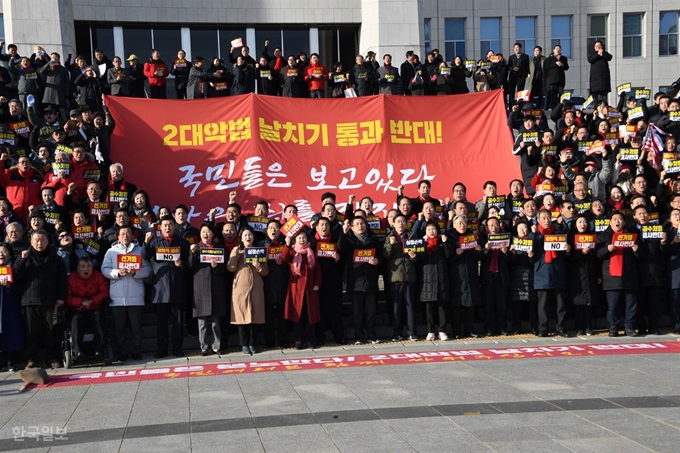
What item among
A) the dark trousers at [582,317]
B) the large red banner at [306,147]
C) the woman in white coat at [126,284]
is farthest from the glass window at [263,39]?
the dark trousers at [582,317]

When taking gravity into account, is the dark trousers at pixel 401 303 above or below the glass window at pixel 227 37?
below

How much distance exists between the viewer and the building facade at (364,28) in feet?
72.3

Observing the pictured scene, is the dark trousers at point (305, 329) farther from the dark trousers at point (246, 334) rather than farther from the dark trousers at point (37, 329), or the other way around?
the dark trousers at point (37, 329)

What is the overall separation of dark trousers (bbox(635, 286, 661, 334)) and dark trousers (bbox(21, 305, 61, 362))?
8078 mm

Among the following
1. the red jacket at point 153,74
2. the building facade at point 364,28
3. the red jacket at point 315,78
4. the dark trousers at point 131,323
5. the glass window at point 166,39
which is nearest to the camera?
the dark trousers at point 131,323

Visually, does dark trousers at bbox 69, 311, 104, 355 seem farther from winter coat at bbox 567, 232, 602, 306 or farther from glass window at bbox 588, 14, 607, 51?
glass window at bbox 588, 14, 607, 51

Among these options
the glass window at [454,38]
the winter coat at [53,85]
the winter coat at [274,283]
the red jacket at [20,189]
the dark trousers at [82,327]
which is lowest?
the dark trousers at [82,327]

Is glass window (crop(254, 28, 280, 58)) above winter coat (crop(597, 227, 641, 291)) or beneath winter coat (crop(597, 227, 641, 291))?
above

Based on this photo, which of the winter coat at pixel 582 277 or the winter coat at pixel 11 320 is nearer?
the winter coat at pixel 11 320

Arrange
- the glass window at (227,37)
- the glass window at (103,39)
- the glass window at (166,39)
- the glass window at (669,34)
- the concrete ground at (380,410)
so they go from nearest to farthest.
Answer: the concrete ground at (380,410)
the glass window at (103,39)
the glass window at (166,39)
the glass window at (227,37)
the glass window at (669,34)

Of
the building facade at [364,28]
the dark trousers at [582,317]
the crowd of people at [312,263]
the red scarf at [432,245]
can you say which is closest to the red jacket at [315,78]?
the crowd of people at [312,263]

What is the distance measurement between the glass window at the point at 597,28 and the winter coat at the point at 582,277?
932 inches

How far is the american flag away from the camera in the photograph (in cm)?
1424

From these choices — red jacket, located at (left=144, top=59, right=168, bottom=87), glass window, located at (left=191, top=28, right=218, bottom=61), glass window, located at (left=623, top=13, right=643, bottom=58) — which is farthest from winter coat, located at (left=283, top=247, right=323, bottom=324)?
glass window, located at (left=623, top=13, right=643, bottom=58)
